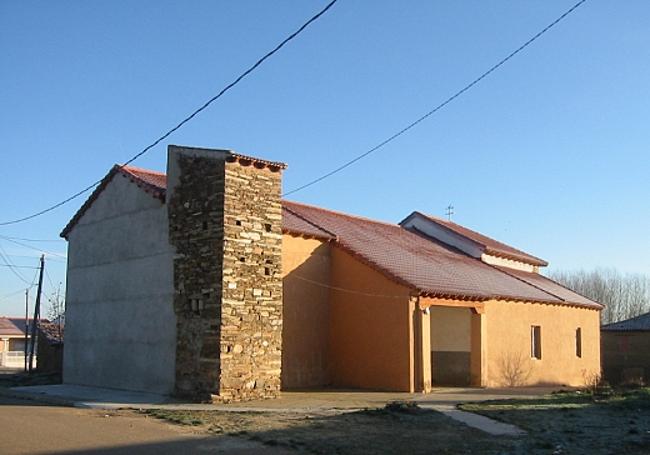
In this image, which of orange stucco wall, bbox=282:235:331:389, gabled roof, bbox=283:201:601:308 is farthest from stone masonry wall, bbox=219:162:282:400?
gabled roof, bbox=283:201:601:308

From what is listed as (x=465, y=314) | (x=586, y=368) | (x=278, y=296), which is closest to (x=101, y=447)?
(x=278, y=296)

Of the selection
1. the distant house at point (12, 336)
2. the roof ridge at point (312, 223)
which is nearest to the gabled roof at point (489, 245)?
the roof ridge at point (312, 223)

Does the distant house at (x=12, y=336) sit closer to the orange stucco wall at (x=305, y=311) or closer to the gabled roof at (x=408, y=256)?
the gabled roof at (x=408, y=256)

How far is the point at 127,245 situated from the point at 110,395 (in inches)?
183

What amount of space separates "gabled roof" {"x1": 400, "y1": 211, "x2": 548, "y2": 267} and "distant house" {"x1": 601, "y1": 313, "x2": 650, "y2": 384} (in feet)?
19.2

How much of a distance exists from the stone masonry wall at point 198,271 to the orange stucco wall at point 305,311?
14.1 feet

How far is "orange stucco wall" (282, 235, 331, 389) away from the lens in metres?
23.1

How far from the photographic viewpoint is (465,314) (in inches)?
1113

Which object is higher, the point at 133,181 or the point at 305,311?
the point at 133,181

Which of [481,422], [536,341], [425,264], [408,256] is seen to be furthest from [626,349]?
[481,422]

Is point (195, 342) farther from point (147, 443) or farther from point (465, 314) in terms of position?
point (465, 314)

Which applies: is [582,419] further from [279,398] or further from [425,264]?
[425,264]

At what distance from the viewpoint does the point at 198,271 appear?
19.1 metres

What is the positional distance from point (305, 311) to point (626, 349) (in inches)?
959
